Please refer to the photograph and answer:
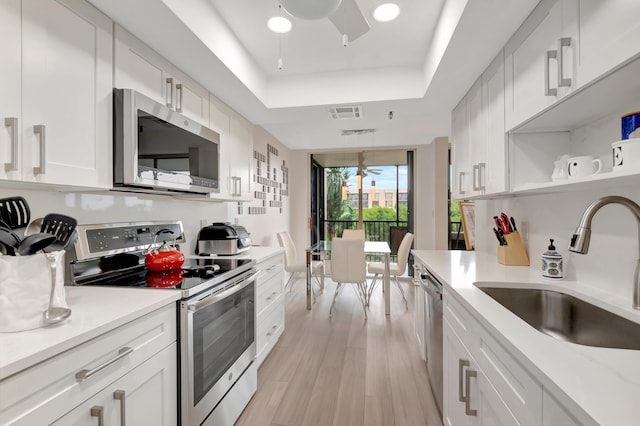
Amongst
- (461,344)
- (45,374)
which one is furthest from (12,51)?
(461,344)

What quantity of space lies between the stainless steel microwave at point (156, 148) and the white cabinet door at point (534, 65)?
6.11 feet

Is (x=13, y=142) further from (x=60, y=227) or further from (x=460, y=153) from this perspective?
(x=460, y=153)

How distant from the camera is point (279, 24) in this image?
2.06 meters

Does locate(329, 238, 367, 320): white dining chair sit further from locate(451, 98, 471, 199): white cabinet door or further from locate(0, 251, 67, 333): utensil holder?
locate(0, 251, 67, 333): utensil holder

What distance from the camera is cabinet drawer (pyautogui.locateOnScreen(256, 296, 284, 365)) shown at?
2281 millimetres

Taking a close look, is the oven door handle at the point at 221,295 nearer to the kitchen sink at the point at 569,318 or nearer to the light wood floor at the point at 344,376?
the light wood floor at the point at 344,376

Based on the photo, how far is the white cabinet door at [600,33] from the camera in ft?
2.75

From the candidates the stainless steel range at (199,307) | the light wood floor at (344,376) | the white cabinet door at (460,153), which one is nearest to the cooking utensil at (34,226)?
the stainless steel range at (199,307)

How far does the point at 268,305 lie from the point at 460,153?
2.10 meters

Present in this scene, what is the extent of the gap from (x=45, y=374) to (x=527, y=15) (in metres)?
2.34

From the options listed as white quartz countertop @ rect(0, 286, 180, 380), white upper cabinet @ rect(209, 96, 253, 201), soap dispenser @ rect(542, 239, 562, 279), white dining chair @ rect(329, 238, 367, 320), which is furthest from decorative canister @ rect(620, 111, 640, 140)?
white dining chair @ rect(329, 238, 367, 320)

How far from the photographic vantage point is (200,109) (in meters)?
2.24

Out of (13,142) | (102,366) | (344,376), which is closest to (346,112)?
(344,376)

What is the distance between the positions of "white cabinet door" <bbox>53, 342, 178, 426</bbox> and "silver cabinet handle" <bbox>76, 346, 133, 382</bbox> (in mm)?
82
